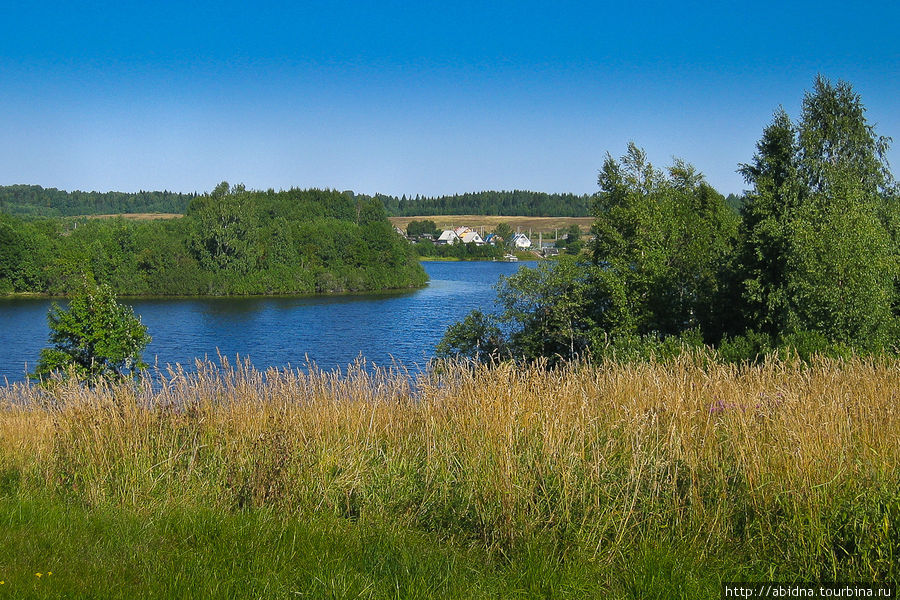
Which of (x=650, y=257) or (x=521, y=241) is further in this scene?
(x=521, y=241)

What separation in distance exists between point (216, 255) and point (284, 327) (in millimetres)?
37478

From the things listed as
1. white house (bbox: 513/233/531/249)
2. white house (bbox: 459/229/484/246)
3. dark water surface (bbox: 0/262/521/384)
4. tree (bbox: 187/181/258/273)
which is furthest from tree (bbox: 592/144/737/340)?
white house (bbox: 459/229/484/246)

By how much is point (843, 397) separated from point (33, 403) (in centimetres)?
838

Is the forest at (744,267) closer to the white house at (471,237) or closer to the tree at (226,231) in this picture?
the tree at (226,231)

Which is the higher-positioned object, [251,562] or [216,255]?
[251,562]

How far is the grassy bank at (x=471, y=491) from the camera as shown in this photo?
3869mm

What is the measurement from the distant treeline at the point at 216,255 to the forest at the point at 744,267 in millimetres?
58928

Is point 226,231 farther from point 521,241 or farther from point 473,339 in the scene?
point 521,241

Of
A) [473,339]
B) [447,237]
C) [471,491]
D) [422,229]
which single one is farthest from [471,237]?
[471,491]

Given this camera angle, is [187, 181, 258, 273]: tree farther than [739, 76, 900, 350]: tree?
Yes

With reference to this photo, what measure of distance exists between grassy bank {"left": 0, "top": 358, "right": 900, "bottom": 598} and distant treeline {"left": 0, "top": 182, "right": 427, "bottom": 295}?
2950 inches

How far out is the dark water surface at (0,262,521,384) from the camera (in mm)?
38344

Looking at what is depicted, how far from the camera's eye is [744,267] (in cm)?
2175

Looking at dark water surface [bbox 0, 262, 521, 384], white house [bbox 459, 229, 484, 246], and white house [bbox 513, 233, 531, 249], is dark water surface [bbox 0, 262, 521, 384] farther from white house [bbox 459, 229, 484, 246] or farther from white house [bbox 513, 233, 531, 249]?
white house [bbox 459, 229, 484, 246]
